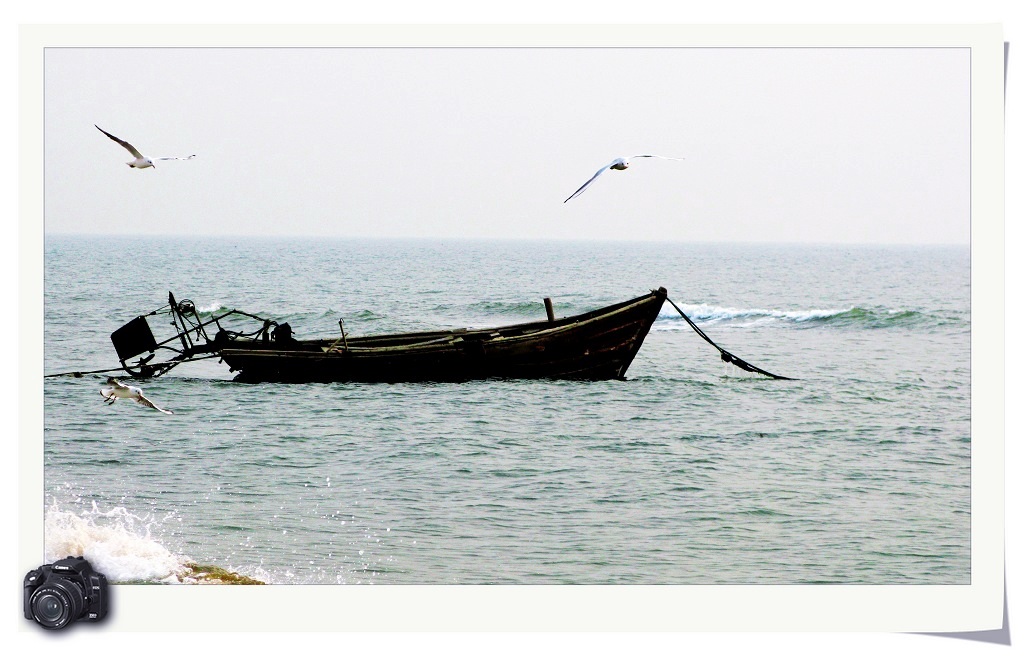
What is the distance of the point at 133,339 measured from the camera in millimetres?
8672

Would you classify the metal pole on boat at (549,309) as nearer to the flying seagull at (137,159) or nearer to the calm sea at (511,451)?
the calm sea at (511,451)

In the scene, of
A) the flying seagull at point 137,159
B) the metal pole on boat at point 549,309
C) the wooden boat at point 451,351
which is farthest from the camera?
the metal pole on boat at point 549,309

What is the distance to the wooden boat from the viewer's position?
10.5 meters

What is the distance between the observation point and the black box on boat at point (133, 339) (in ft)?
28.1

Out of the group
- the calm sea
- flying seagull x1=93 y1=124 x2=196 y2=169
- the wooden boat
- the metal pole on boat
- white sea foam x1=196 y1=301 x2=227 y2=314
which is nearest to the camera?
the calm sea
